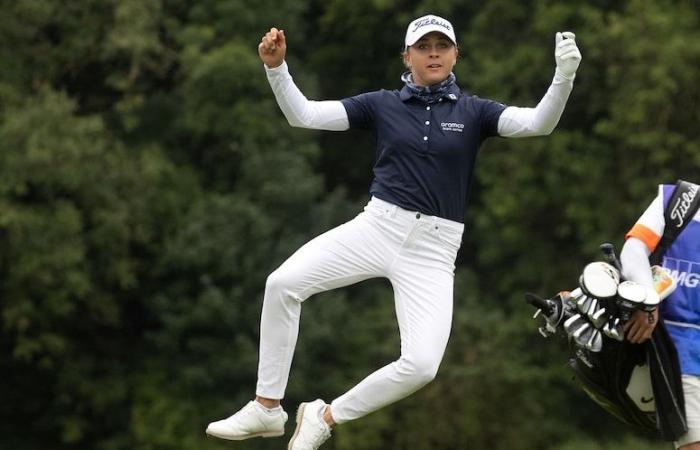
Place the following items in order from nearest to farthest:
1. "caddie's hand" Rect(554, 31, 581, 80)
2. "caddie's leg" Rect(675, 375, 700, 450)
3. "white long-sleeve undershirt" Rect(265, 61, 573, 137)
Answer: "caddie's hand" Rect(554, 31, 581, 80) < "white long-sleeve undershirt" Rect(265, 61, 573, 137) < "caddie's leg" Rect(675, 375, 700, 450)

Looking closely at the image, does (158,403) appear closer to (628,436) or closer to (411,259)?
(628,436)

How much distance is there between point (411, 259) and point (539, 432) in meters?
16.6

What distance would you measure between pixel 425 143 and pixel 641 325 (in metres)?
1.35

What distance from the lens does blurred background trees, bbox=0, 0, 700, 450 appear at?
77.7 feet

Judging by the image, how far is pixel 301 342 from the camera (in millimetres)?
24359

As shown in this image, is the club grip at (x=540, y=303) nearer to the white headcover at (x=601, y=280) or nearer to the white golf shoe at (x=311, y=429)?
the white headcover at (x=601, y=280)

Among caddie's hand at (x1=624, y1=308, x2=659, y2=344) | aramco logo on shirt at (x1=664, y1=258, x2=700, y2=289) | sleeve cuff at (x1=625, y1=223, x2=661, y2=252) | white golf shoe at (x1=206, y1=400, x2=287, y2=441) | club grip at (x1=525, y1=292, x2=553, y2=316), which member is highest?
sleeve cuff at (x1=625, y1=223, x2=661, y2=252)

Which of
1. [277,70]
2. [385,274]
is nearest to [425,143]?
[385,274]

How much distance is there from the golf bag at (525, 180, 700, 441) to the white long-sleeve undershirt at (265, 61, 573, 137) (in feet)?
2.23

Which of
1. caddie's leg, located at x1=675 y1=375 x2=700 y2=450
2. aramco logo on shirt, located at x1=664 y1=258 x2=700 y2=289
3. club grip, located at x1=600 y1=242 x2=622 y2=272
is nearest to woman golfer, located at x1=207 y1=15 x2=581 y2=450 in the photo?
club grip, located at x1=600 y1=242 x2=622 y2=272

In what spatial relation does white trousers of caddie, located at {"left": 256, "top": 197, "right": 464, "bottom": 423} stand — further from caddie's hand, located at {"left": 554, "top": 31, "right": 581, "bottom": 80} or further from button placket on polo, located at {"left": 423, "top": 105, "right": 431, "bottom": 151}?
caddie's hand, located at {"left": 554, "top": 31, "right": 581, "bottom": 80}

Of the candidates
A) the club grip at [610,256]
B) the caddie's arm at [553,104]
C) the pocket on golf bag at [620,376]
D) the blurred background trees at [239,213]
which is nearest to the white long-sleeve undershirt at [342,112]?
the caddie's arm at [553,104]

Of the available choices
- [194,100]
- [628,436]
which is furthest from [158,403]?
[628,436]

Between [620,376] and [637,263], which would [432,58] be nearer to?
[637,263]
